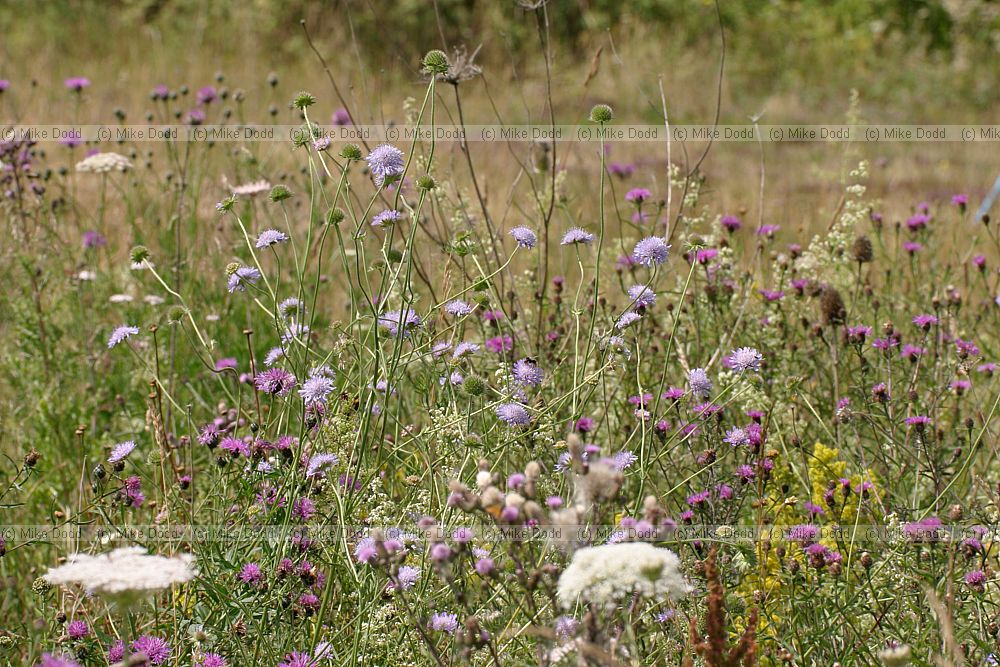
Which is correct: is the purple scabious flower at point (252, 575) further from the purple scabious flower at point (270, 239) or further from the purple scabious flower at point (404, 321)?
the purple scabious flower at point (270, 239)

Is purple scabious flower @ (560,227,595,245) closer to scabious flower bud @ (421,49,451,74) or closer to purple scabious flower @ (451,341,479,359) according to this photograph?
purple scabious flower @ (451,341,479,359)

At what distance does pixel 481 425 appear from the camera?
94.9 inches

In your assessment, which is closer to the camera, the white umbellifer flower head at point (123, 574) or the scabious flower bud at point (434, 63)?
the white umbellifer flower head at point (123, 574)

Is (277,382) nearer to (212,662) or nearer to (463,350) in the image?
(463,350)

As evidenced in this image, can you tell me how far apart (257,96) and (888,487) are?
5965mm

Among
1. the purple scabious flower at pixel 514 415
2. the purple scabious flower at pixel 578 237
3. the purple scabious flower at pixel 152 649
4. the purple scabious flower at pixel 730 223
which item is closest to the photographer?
the purple scabious flower at pixel 152 649

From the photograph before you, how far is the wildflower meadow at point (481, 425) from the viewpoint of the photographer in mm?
1663

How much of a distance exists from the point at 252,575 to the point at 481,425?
74 cm

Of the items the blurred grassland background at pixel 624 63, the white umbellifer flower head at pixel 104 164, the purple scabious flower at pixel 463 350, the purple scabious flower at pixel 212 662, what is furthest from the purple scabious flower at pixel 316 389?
the blurred grassland background at pixel 624 63

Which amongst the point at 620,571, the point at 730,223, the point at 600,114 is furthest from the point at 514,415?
the point at 730,223

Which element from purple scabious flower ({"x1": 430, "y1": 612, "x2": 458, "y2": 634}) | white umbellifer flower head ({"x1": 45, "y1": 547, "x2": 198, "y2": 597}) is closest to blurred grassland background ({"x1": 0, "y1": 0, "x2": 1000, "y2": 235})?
purple scabious flower ({"x1": 430, "y1": 612, "x2": 458, "y2": 634})

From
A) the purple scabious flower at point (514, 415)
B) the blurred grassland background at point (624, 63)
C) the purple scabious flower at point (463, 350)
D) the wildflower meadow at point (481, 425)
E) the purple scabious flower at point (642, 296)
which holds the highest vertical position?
the purple scabious flower at point (642, 296)

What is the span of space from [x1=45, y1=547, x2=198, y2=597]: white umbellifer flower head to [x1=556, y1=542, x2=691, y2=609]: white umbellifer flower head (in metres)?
0.45

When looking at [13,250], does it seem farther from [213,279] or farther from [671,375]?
Answer: [671,375]
